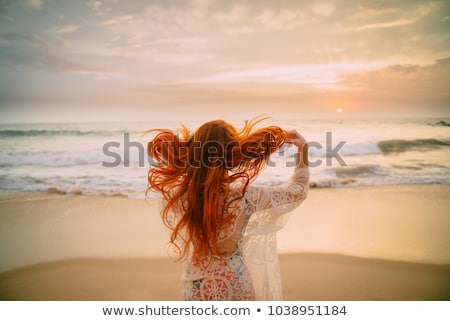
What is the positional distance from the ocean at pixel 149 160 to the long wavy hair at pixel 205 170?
144 cm

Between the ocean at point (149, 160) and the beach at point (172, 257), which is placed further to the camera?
the ocean at point (149, 160)

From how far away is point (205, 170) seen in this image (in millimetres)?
1430

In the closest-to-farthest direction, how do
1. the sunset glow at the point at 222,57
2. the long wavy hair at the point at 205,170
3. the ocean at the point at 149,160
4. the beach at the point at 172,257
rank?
the long wavy hair at the point at 205,170 < the beach at the point at 172,257 < the sunset glow at the point at 222,57 < the ocean at the point at 149,160

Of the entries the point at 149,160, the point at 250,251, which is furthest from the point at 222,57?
the point at 250,251

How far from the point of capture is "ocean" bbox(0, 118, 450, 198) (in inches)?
207

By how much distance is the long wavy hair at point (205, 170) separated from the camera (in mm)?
1417

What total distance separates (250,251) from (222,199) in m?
0.45

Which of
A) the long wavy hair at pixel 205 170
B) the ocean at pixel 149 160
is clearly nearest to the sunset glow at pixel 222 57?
the ocean at pixel 149 160

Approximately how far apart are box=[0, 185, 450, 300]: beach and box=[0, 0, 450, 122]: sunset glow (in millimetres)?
2586

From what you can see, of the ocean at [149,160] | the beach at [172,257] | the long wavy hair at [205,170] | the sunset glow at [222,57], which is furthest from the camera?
the ocean at [149,160]

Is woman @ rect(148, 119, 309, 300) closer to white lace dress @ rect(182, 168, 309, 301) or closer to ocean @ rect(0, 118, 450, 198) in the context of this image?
white lace dress @ rect(182, 168, 309, 301)

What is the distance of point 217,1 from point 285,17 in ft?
3.28

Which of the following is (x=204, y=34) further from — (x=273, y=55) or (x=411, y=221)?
(x=411, y=221)

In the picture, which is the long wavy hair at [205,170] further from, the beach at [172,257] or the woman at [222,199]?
the beach at [172,257]
